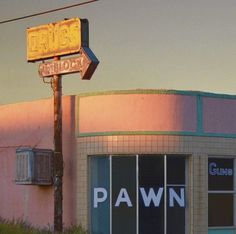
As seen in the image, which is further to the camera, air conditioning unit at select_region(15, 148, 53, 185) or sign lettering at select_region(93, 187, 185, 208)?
air conditioning unit at select_region(15, 148, 53, 185)

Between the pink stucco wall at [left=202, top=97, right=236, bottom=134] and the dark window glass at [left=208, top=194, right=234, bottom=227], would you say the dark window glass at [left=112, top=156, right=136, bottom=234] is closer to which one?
the dark window glass at [left=208, top=194, right=234, bottom=227]

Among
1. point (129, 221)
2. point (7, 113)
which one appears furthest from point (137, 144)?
point (7, 113)

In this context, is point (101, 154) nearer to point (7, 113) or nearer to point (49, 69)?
point (49, 69)

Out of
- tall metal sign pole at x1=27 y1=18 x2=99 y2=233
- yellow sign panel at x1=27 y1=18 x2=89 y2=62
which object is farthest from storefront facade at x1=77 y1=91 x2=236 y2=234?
yellow sign panel at x1=27 y1=18 x2=89 y2=62

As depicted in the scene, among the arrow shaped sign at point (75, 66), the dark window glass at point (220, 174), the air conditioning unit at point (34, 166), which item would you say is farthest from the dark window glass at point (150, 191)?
the arrow shaped sign at point (75, 66)

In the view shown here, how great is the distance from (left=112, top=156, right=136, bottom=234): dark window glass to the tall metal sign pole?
1595 millimetres

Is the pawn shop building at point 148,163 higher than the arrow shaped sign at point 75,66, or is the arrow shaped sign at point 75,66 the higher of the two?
the arrow shaped sign at point 75,66

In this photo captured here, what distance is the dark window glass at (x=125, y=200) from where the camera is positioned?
817 inches

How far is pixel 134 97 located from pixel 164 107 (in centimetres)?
91

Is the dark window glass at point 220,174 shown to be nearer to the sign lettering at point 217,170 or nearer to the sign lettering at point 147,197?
the sign lettering at point 217,170

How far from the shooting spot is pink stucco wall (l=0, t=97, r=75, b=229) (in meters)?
21.8

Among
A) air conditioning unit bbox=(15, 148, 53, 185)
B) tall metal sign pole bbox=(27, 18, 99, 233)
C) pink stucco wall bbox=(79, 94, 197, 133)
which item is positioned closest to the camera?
tall metal sign pole bbox=(27, 18, 99, 233)

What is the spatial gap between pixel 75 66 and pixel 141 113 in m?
2.30

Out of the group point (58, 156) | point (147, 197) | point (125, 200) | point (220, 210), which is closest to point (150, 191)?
point (147, 197)
